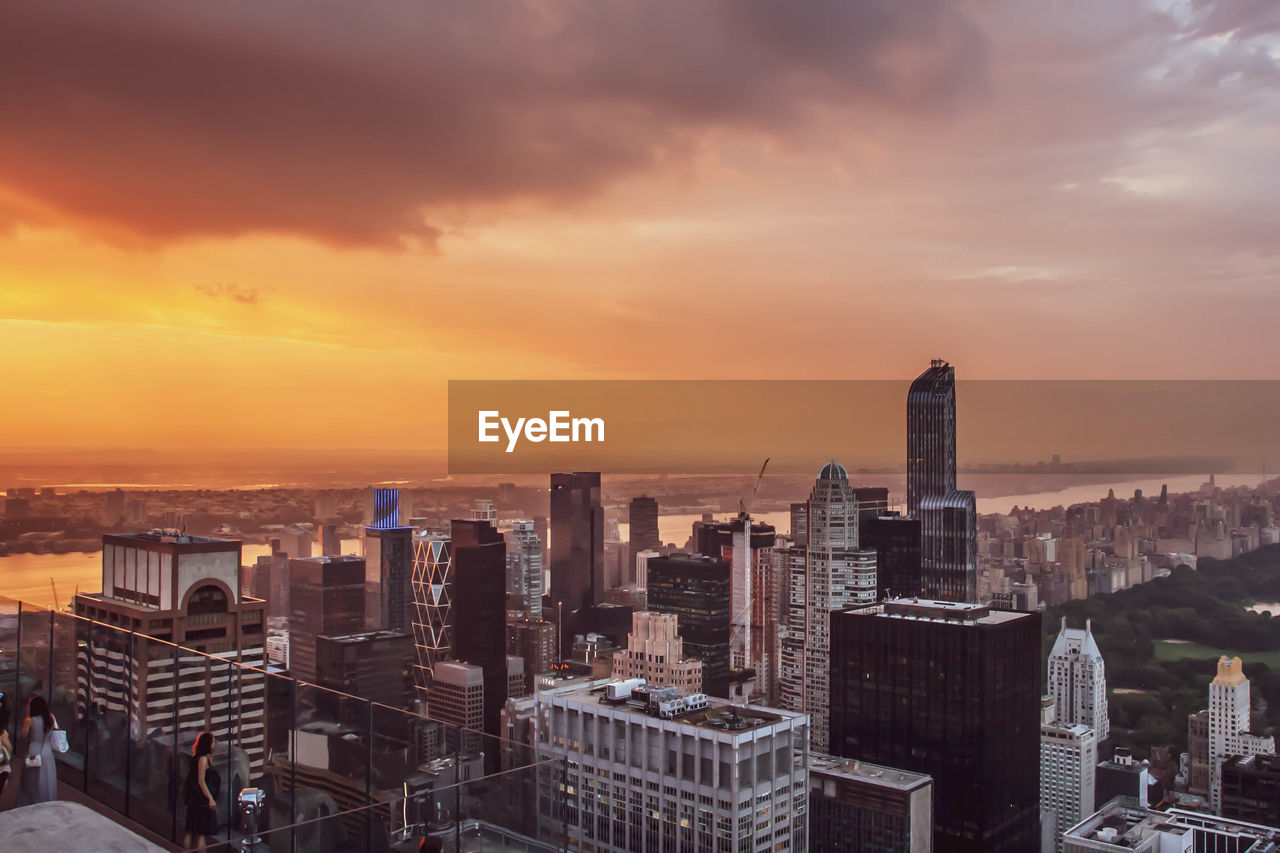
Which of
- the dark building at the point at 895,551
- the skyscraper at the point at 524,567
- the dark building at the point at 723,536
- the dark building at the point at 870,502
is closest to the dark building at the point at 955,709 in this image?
the dark building at the point at 895,551

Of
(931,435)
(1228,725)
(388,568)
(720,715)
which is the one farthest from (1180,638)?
(388,568)

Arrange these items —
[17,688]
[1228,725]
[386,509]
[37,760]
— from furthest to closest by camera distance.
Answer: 1. [386,509]
2. [1228,725]
3. [17,688]
4. [37,760]

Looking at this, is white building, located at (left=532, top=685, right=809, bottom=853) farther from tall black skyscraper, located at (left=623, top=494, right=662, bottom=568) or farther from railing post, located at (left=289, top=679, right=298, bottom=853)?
tall black skyscraper, located at (left=623, top=494, right=662, bottom=568)

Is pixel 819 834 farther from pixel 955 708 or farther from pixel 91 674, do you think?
pixel 91 674

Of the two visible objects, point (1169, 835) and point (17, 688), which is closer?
point (17, 688)

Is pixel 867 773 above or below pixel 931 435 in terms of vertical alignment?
below

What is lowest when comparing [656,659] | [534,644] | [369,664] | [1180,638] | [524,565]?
[534,644]

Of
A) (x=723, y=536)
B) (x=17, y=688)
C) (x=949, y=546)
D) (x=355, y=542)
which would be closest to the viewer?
(x=17, y=688)

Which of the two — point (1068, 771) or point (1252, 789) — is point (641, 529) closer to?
point (1068, 771)
